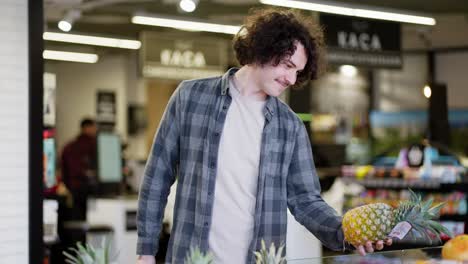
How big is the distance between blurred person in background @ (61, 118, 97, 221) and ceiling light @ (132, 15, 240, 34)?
1.65 metres

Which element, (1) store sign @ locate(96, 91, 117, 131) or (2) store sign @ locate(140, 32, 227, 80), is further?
(1) store sign @ locate(96, 91, 117, 131)

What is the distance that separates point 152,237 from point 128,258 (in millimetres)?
5043

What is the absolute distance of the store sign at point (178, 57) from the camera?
32.5ft

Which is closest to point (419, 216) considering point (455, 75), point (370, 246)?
point (370, 246)

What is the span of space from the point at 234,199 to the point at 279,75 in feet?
1.59

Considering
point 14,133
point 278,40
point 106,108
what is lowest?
point 14,133

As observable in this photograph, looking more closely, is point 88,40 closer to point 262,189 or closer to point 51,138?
point 51,138

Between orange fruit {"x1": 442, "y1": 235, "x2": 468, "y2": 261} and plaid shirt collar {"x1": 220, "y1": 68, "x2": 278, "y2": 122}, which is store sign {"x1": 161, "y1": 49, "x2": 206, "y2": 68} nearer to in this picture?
plaid shirt collar {"x1": 220, "y1": 68, "x2": 278, "y2": 122}

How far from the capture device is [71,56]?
15.5 m

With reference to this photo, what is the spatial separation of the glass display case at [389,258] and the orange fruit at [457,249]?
33mm

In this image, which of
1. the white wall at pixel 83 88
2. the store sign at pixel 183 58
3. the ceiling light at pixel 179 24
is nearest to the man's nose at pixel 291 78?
the ceiling light at pixel 179 24

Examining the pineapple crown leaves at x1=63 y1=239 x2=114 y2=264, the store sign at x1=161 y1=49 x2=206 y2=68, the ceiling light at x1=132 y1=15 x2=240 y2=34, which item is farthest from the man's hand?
the store sign at x1=161 y1=49 x2=206 y2=68

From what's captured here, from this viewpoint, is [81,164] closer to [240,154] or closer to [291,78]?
[240,154]

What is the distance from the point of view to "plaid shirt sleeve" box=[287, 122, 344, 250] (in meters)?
3.07
